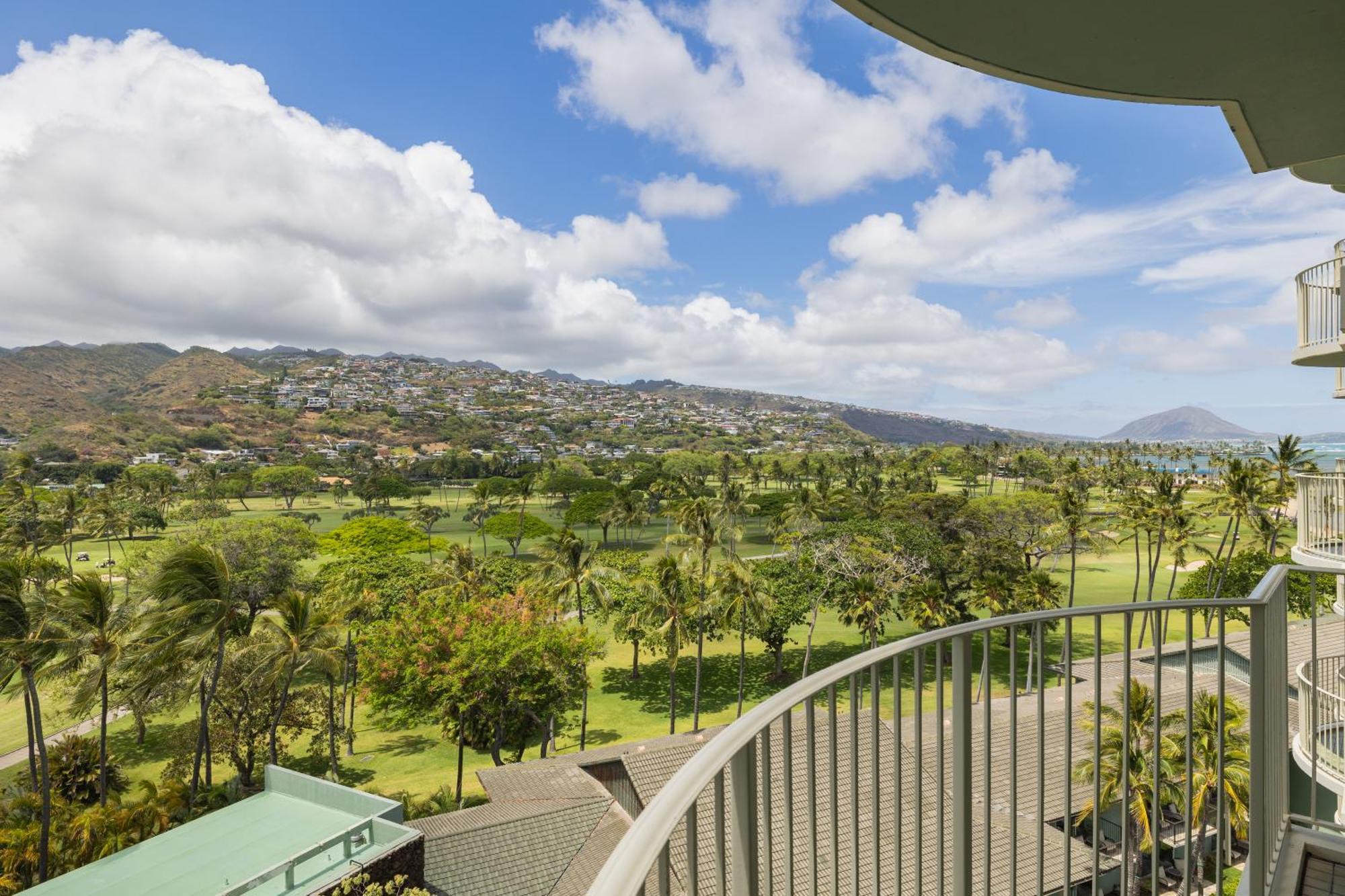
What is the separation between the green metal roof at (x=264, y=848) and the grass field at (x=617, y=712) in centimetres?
753

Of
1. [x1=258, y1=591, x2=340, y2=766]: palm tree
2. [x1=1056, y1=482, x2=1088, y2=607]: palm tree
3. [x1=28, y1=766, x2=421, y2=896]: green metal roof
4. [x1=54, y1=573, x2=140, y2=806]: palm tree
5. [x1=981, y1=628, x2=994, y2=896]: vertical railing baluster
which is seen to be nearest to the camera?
[x1=981, y1=628, x2=994, y2=896]: vertical railing baluster

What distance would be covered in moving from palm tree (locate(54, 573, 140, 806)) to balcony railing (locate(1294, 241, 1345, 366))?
23640 millimetres

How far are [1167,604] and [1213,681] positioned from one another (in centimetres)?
2208

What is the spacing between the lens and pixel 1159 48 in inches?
76.8

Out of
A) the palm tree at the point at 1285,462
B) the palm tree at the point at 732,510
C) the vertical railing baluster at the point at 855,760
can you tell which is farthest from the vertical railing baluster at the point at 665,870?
Answer: the palm tree at the point at 732,510

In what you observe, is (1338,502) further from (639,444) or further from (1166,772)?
(639,444)

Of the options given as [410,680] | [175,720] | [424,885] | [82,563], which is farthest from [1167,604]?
[82,563]

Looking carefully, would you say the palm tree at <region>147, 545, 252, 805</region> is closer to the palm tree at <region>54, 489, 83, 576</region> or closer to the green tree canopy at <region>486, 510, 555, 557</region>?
the palm tree at <region>54, 489, 83, 576</region>

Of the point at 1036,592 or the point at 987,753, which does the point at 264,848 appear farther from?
the point at 1036,592

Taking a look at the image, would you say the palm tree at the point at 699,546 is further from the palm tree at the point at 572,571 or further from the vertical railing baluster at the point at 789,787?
the vertical railing baluster at the point at 789,787

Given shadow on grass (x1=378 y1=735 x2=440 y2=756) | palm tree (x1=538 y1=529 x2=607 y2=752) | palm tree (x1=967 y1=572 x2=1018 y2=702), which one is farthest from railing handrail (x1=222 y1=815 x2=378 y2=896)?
palm tree (x1=967 y1=572 x2=1018 y2=702)

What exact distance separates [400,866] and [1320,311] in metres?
15.7

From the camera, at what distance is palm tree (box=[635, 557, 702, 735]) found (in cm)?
2411

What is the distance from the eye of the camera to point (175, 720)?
2655 centimetres
